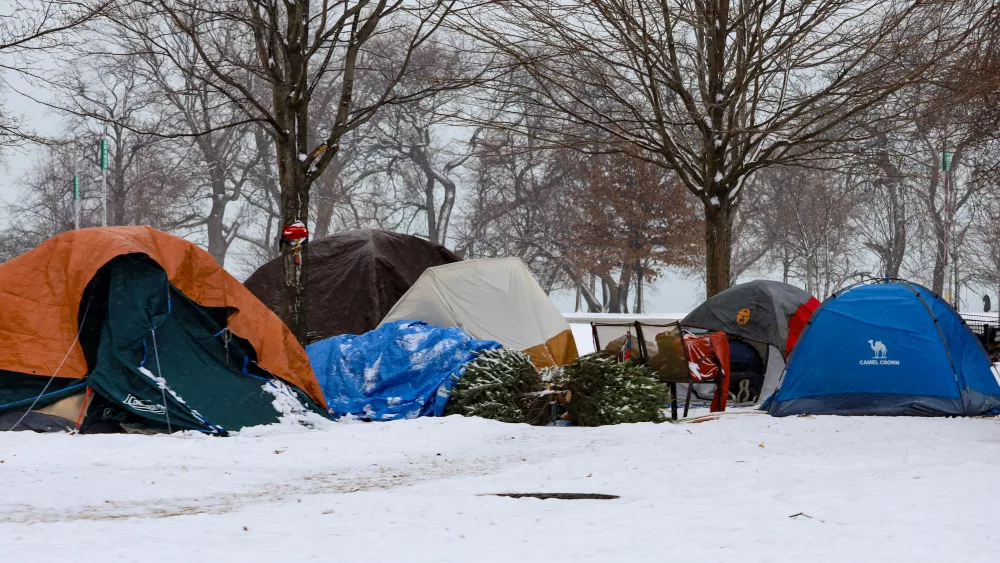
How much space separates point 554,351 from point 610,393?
8.92 feet

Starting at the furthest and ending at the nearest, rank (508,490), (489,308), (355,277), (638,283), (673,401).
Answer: (638,283) → (355,277) → (489,308) → (673,401) → (508,490)

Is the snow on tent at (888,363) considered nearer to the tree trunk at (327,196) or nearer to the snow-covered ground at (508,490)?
the snow-covered ground at (508,490)

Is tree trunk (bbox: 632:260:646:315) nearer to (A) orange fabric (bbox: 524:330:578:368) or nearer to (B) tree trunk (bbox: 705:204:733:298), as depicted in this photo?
(B) tree trunk (bbox: 705:204:733:298)

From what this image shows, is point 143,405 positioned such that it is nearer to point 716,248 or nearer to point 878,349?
point 878,349

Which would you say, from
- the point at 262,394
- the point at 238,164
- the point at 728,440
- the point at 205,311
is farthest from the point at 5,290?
the point at 238,164

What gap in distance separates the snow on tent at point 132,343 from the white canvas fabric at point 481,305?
10.2ft

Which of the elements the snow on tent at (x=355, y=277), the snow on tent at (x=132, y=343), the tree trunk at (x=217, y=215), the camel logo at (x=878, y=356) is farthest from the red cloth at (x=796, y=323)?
the tree trunk at (x=217, y=215)

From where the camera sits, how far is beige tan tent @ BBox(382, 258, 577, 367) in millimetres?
12945

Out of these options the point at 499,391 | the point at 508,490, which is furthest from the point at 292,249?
the point at 508,490

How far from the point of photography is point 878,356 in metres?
11.0

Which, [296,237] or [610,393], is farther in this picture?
[296,237]

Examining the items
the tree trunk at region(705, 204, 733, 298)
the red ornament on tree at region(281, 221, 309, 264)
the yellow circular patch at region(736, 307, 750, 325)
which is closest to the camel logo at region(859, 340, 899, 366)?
the yellow circular patch at region(736, 307, 750, 325)

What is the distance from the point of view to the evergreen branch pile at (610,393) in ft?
34.3

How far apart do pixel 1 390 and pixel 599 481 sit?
18.5 feet
